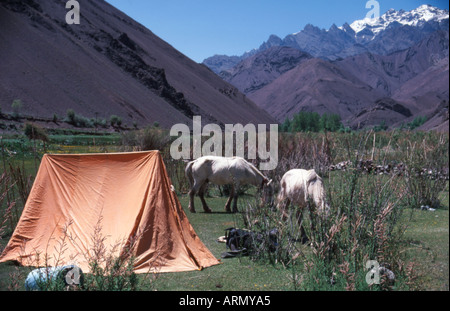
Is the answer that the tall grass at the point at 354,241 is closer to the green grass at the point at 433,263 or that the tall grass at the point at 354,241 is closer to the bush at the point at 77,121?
the green grass at the point at 433,263

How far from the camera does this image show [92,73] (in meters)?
66.9

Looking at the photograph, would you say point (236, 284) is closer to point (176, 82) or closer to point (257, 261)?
point (257, 261)

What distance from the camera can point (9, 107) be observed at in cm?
4412

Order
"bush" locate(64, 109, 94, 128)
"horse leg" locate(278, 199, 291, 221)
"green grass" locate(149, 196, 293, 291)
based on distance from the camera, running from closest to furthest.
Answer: "green grass" locate(149, 196, 293, 291) → "horse leg" locate(278, 199, 291, 221) → "bush" locate(64, 109, 94, 128)

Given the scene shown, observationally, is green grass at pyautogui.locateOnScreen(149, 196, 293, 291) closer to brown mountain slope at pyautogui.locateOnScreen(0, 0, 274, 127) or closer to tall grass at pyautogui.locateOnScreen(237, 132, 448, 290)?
tall grass at pyautogui.locateOnScreen(237, 132, 448, 290)

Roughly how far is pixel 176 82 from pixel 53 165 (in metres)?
91.7

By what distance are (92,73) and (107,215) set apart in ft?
218

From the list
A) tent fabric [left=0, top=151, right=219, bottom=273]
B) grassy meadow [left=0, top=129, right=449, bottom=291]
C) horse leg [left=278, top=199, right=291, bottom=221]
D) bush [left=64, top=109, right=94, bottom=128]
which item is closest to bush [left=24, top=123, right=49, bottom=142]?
bush [left=64, top=109, right=94, bottom=128]

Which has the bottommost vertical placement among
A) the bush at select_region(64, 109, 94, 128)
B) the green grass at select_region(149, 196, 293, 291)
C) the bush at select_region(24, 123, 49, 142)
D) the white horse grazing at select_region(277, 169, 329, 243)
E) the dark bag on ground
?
the green grass at select_region(149, 196, 293, 291)

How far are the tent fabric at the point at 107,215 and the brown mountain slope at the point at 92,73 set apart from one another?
42.7 m

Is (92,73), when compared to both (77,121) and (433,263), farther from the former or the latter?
(433,263)

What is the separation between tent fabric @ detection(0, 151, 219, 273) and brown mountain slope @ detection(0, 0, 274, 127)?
42.7m

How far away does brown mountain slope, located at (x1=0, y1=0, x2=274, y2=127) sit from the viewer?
2052 inches
